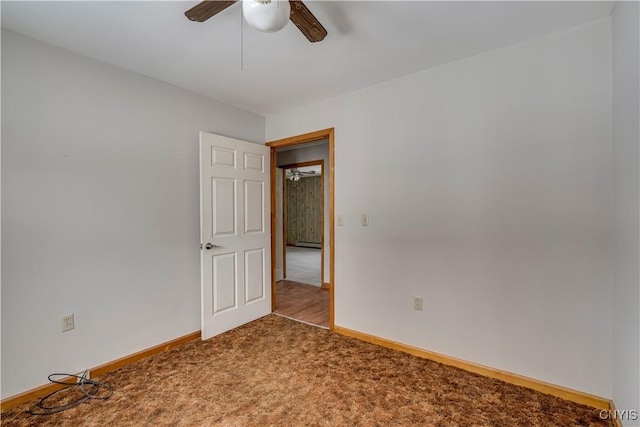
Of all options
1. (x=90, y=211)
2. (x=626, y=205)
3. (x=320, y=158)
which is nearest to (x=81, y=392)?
(x=90, y=211)

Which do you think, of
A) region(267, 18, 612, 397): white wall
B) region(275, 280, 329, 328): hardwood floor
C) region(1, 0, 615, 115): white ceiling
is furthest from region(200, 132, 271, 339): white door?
region(267, 18, 612, 397): white wall

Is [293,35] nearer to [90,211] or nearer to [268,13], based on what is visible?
[268,13]

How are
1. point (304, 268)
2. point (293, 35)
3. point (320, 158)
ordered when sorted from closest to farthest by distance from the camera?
point (293, 35) < point (320, 158) < point (304, 268)

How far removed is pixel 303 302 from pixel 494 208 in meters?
2.66

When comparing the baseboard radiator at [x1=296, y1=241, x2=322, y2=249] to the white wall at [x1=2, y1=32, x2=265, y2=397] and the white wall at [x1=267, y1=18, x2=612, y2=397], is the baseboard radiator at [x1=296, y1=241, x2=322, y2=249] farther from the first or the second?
the white wall at [x1=2, y1=32, x2=265, y2=397]

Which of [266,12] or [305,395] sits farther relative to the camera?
[305,395]

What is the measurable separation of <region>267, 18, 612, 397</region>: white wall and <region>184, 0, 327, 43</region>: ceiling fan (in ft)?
4.40

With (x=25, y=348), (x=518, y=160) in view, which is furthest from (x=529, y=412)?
(x=25, y=348)

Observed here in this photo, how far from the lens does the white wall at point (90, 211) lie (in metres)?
1.82

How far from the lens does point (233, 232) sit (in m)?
3.01

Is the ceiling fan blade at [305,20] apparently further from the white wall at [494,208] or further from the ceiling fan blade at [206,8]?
the white wall at [494,208]

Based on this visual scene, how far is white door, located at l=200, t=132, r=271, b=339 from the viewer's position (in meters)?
2.76

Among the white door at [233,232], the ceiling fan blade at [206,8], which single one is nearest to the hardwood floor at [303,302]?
the white door at [233,232]

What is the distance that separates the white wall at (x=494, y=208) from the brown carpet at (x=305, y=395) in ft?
0.86
